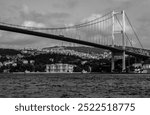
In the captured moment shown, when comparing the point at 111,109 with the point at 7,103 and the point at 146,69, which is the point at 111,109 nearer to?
the point at 7,103

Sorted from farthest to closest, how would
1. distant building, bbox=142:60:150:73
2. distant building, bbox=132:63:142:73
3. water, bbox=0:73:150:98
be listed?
distant building, bbox=132:63:142:73 < distant building, bbox=142:60:150:73 < water, bbox=0:73:150:98

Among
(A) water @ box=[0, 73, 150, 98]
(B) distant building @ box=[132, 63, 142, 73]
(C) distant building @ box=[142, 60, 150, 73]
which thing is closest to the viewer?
(A) water @ box=[0, 73, 150, 98]

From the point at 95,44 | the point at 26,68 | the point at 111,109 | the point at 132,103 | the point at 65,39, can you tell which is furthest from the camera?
the point at 26,68

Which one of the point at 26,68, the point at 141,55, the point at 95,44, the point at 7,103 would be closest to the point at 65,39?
the point at 95,44

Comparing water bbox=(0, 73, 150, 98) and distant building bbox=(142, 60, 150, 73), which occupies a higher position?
distant building bbox=(142, 60, 150, 73)

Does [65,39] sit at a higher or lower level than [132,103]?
higher

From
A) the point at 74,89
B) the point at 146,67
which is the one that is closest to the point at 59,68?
the point at 146,67

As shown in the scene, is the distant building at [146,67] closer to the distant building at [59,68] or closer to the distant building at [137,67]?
the distant building at [137,67]

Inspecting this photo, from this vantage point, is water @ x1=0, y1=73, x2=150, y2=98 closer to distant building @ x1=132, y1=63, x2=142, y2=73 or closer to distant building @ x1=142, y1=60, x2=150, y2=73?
distant building @ x1=142, y1=60, x2=150, y2=73

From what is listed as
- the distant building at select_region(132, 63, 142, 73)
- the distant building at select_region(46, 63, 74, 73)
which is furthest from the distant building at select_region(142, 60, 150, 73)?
the distant building at select_region(46, 63, 74, 73)

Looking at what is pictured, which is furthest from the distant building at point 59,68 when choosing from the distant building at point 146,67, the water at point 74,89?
the water at point 74,89

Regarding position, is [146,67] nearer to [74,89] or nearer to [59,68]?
[59,68]
